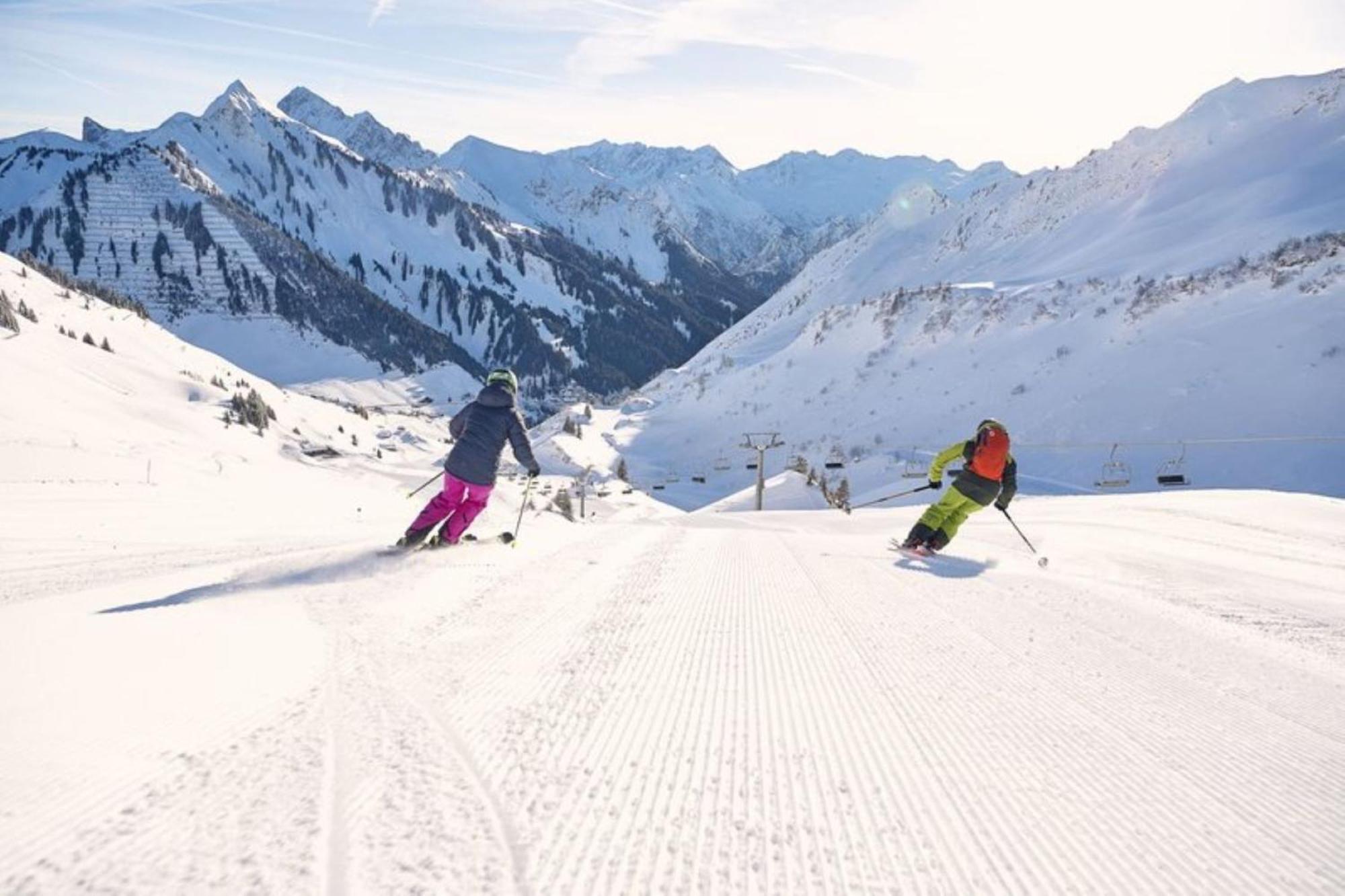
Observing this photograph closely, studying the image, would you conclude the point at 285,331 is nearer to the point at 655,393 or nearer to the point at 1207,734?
the point at 655,393

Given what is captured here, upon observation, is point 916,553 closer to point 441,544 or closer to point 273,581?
point 441,544

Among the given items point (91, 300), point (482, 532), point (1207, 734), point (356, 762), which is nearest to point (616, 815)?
point (356, 762)

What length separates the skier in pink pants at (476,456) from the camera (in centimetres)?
783

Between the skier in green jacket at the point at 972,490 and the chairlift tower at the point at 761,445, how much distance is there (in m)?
23.0

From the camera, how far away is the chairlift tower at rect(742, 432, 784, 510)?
32875mm

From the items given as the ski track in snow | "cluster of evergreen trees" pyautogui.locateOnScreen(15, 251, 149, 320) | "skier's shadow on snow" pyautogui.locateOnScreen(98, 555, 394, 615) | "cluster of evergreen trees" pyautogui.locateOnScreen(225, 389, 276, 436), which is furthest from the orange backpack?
"cluster of evergreen trees" pyautogui.locateOnScreen(15, 251, 149, 320)

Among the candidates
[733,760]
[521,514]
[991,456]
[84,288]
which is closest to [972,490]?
[991,456]

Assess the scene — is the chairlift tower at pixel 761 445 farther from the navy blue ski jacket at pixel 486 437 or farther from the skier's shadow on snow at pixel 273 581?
the skier's shadow on snow at pixel 273 581

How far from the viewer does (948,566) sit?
25.8ft

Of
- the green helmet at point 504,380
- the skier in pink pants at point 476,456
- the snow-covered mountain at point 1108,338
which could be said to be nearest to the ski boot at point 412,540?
the skier in pink pants at point 476,456

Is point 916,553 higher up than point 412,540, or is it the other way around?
point 412,540

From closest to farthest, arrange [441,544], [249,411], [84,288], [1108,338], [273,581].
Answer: [273,581] → [441,544] → [1108,338] → [249,411] → [84,288]

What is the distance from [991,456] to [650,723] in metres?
6.98

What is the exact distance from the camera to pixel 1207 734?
10.5 ft
